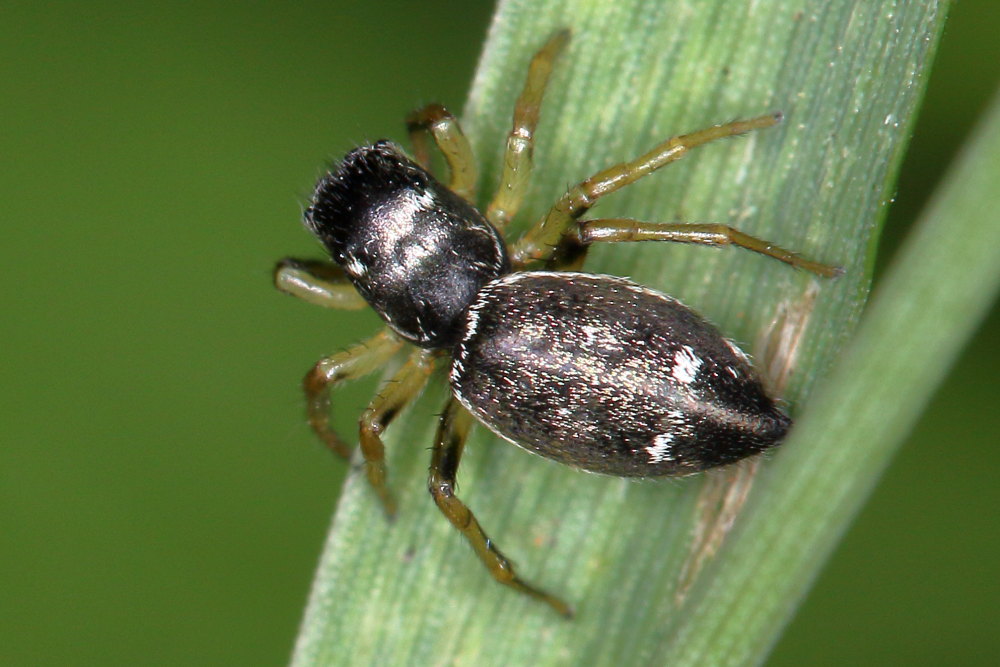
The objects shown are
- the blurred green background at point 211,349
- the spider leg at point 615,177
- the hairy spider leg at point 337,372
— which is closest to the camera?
the spider leg at point 615,177

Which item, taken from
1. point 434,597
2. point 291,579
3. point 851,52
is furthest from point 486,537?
point 851,52

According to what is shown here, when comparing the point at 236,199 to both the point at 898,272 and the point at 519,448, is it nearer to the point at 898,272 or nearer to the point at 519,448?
the point at 519,448

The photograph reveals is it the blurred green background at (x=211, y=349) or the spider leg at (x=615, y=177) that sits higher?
the spider leg at (x=615, y=177)

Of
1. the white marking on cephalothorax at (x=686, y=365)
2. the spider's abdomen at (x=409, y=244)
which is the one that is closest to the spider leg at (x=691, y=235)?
the white marking on cephalothorax at (x=686, y=365)

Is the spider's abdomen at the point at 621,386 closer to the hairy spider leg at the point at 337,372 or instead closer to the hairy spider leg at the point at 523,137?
the hairy spider leg at the point at 523,137

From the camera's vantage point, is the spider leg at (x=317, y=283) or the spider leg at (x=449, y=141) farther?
the spider leg at (x=317, y=283)

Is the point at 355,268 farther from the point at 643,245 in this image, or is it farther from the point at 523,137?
the point at 643,245

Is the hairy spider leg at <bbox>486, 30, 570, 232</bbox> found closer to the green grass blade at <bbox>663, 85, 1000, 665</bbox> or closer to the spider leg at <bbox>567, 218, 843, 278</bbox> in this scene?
the spider leg at <bbox>567, 218, 843, 278</bbox>
